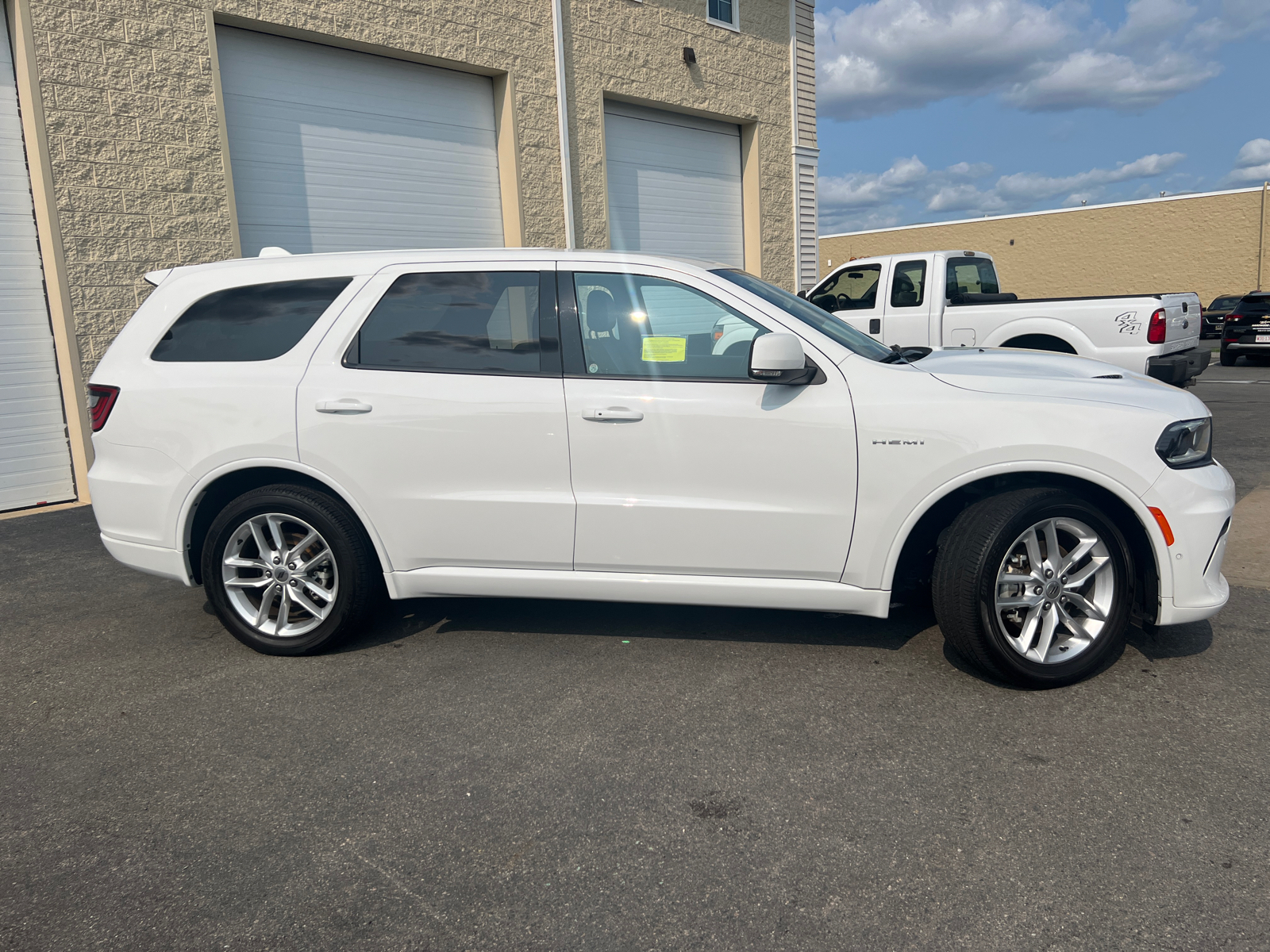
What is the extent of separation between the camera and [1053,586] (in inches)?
142

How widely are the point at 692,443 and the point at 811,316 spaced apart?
0.90 m

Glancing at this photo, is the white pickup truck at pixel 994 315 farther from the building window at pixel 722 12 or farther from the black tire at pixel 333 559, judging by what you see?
the black tire at pixel 333 559

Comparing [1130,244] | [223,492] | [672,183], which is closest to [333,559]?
[223,492]

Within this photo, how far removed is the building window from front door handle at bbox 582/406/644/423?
11563 mm

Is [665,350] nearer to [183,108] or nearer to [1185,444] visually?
[1185,444]

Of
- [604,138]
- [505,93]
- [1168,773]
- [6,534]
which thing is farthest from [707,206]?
[1168,773]

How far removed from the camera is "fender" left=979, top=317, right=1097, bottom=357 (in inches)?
364

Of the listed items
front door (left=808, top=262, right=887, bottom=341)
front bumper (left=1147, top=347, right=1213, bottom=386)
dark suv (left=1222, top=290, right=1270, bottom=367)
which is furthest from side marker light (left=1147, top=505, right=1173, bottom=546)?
dark suv (left=1222, top=290, right=1270, bottom=367)

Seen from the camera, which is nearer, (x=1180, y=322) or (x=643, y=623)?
(x=643, y=623)

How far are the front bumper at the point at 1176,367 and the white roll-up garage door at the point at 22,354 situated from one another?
9.91 m

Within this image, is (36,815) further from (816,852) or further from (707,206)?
(707,206)

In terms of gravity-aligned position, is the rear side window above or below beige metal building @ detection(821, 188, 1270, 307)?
below

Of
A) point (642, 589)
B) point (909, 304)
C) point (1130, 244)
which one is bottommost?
point (642, 589)

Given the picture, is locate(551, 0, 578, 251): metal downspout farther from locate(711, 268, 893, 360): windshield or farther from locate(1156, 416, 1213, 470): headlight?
locate(1156, 416, 1213, 470): headlight
